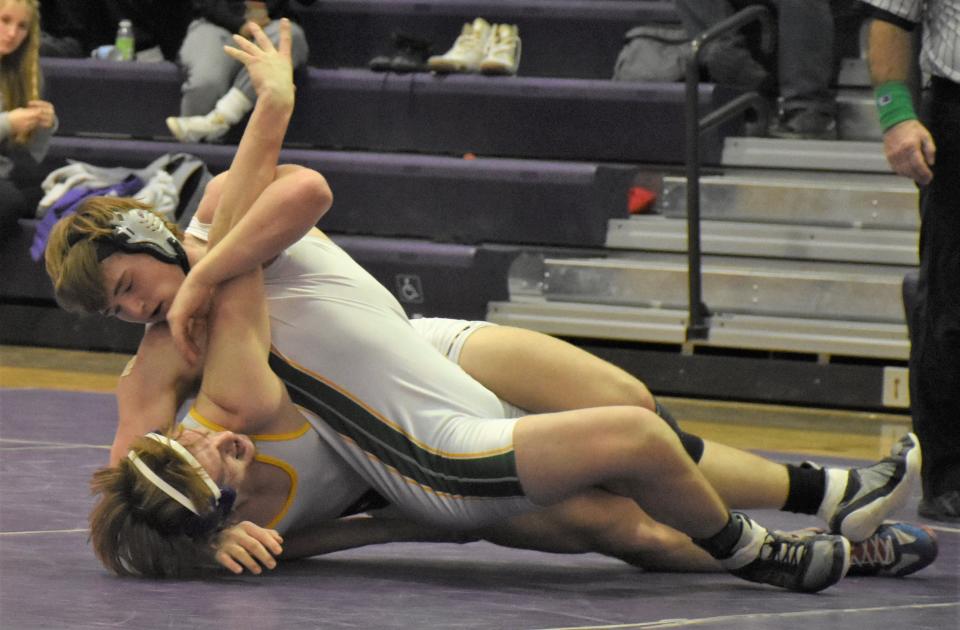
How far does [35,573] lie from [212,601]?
35 centimetres

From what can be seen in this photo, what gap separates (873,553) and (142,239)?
132 cm

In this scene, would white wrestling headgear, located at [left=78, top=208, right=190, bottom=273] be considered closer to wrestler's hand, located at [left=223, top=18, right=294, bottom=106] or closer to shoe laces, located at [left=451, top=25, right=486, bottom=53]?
wrestler's hand, located at [left=223, top=18, right=294, bottom=106]

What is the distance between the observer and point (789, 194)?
5.96 meters

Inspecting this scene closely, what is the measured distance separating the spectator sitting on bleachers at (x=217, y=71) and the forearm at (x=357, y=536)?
391 centimetres

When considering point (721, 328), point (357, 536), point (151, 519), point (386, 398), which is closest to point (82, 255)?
point (151, 519)

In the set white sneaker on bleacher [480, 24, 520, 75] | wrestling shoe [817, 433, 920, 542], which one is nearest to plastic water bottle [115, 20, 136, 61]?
white sneaker on bleacher [480, 24, 520, 75]

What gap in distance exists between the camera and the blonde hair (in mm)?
5793

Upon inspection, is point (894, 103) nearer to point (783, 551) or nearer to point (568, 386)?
point (568, 386)

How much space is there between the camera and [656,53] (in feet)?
20.7

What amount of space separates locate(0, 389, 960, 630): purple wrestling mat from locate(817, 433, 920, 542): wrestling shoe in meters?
0.10

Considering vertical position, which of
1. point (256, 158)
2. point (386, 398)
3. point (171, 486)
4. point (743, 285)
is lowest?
point (743, 285)

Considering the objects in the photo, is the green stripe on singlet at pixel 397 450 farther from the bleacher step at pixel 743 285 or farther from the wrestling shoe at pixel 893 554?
the bleacher step at pixel 743 285

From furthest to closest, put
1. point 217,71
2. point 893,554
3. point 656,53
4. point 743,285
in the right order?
point 217,71, point 656,53, point 743,285, point 893,554

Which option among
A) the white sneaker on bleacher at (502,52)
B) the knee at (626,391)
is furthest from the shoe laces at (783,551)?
the white sneaker on bleacher at (502,52)
